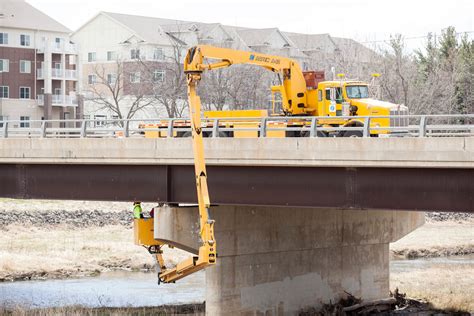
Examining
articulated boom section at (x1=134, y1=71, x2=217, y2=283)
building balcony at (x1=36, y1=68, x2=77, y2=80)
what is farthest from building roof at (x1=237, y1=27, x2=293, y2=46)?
articulated boom section at (x1=134, y1=71, x2=217, y2=283)

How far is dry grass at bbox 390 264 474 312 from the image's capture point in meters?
36.4

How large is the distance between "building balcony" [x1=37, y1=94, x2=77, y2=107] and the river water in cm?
5606

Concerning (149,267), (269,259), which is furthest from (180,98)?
(269,259)

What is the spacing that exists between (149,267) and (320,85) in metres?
14.2

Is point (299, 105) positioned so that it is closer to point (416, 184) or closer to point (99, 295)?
point (99, 295)

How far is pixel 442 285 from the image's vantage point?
40406mm

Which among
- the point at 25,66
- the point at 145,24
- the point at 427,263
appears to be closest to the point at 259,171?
the point at 427,263

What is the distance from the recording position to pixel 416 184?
969 inches

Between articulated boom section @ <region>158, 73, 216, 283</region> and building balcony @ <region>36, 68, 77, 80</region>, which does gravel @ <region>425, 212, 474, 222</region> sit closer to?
articulated boom section @ <region>158, 73, 216, 283</region>

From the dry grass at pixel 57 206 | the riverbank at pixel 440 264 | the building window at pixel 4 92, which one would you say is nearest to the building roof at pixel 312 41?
the building window at pixel 4 92

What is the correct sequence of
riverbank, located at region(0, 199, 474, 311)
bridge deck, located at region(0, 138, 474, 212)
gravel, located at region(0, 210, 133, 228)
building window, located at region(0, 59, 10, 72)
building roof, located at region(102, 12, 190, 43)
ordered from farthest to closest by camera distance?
building roof, located at region(102, 12, 190, 43)
building window, located at region(0, 59, 10, 72)
gravel, located at region(0, 210, 133, 228)
riverbank, located at region(0, 199, 474, 311)
bridge deck, located at region(0, 138, 474, 212)

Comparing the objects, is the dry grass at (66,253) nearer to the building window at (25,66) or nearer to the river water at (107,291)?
the river water at (107,291)

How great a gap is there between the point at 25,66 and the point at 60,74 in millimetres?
3982

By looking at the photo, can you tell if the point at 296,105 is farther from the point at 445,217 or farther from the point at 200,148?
the point at 445,217
